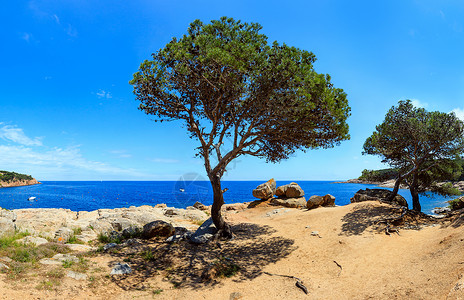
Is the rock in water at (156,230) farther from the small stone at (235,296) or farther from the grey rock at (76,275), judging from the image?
the small stone at (235,296)

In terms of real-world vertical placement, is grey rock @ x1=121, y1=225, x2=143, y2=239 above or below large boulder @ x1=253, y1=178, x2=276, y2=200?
below

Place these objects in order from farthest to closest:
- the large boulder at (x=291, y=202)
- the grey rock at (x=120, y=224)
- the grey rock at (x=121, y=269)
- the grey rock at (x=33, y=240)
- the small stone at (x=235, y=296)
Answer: the large boulder at (x=291, y=202) < the grey rock at (x=120, y=224) < the grey rock at (x=33, y=240) < the grey rock at (x=121, y=269) < the small stone at (x=235, y=296)

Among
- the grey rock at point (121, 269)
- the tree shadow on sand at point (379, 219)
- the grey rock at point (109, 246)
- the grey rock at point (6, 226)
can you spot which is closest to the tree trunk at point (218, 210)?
the grey rock at point (109, 246)

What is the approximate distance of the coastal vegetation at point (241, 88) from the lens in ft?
39.8

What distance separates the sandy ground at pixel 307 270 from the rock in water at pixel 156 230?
1.76 metres

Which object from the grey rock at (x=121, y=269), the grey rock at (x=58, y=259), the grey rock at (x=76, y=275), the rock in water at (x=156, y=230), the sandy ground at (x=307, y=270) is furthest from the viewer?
the rock in water at (x=156, y=230)

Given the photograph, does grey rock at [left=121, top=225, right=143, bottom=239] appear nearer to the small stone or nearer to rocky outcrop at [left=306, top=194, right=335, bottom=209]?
the small stone

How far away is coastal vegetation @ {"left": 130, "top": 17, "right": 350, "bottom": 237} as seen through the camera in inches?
477

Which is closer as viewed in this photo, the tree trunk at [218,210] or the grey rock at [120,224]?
the tree trunk at [218,210]

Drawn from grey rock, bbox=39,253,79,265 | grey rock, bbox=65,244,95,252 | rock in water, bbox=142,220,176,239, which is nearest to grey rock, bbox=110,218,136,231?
rock in water, bbox=142,220,176,239

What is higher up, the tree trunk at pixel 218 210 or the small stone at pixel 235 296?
the tree trunk at pixel 218 210

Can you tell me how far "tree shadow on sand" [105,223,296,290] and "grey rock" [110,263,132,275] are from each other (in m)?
0.23

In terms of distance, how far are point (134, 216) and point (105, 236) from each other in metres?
5.43

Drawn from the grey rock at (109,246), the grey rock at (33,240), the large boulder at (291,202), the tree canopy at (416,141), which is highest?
the tree canopy at (416,141)
